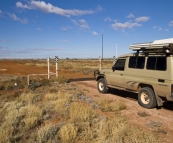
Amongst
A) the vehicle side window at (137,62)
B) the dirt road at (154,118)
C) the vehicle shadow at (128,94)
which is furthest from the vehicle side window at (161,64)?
the vehicle shadow at (128,94)

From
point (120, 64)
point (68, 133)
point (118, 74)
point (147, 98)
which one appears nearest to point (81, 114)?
point (68, 133)

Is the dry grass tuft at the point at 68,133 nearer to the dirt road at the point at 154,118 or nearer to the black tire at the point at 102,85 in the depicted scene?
the dirt road at the point at 154,118

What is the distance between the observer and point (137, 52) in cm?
942

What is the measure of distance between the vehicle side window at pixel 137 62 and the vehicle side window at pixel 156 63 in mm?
375

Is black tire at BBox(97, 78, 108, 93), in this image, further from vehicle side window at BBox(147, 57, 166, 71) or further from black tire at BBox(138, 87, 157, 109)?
vehicle side window at BBox(147, 57, 166, 71)

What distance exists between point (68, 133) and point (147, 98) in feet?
14.1

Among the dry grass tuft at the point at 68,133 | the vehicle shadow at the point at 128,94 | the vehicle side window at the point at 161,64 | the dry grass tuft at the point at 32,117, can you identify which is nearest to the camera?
Result: the dry grass tuft at the point at 68,133

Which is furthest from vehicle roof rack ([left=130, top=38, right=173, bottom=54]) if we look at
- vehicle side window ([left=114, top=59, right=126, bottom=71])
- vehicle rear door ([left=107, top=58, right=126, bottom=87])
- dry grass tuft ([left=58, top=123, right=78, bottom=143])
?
dry grass tuft ([left=58, top=123, right=78, bottom=143])

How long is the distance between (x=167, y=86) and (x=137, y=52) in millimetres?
2310

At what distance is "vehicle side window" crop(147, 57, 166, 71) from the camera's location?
802 cm

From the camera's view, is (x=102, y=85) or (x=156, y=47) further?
(x=102, y=85)

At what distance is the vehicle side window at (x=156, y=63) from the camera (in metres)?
8.02

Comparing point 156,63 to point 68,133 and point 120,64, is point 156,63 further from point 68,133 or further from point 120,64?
point 68,133

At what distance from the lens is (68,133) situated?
20.0 feet
